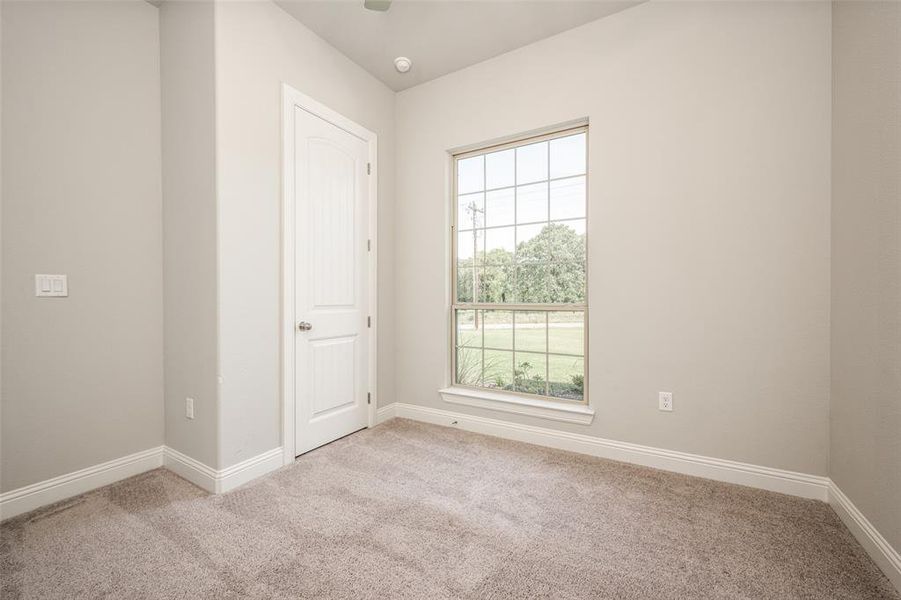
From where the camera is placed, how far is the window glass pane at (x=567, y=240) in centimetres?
269

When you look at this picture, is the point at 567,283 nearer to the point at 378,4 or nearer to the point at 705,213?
the point at 705,213

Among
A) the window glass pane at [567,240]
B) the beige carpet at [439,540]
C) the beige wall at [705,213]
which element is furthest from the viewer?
the window glass pane at [567,240]

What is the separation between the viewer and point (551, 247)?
9.17ft

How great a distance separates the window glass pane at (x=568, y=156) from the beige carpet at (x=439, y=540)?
78.2 inches

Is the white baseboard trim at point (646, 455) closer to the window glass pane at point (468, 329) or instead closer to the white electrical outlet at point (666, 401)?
the white electrical outlet at point (666, 401)

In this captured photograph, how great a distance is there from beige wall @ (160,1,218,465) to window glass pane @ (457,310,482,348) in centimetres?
176

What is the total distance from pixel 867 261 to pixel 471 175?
92.8 inches

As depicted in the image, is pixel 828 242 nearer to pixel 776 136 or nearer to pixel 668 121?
pixel 776 136

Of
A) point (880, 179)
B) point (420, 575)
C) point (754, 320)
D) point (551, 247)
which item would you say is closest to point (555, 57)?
point (551, 247)

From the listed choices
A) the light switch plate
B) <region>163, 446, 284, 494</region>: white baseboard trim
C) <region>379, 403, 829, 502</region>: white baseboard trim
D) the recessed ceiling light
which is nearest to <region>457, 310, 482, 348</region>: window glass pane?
<region>379, 403, 829, 502</region>: white baseboard trim

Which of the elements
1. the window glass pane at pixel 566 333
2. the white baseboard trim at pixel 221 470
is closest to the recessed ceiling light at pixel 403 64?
the window glass pane at pixel 566 333

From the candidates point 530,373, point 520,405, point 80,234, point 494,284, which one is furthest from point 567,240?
point 80,234

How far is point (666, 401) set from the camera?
2.34m

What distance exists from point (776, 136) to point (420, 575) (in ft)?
8.95
